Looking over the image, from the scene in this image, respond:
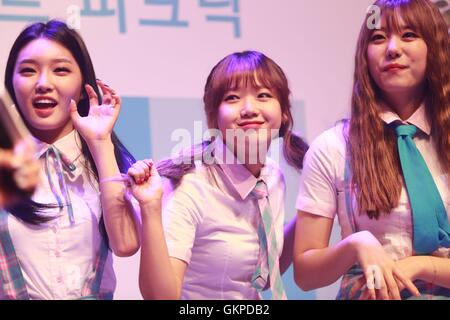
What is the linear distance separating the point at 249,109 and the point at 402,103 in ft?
1.51

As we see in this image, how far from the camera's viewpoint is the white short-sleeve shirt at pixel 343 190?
206 centimetres

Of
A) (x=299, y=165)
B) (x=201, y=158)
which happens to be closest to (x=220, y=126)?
(x=201, y=158)

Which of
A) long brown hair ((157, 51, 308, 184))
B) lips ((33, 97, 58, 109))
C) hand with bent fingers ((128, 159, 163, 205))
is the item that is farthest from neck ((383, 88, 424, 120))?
lips ((33, 97, 58, 109))

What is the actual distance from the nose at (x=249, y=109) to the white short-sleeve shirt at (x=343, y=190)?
20 cm

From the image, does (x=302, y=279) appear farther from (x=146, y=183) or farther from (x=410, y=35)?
(x=410, y=35)

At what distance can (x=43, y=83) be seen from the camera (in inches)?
80.4

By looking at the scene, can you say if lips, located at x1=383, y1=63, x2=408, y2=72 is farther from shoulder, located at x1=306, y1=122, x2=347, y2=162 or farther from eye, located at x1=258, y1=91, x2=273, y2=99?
eye, located at x1=258, y1=91, x2=273, y2=99

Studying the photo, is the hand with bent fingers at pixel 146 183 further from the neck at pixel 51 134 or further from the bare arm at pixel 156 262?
the neck at pixel 51 134

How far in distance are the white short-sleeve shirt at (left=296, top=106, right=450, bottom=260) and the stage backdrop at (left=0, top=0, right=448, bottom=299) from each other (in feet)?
0.39

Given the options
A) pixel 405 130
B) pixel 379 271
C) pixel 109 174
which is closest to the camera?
pixel 379 271

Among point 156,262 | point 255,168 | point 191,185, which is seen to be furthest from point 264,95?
point 156,262

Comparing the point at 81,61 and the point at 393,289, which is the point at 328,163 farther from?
the point at 81,61

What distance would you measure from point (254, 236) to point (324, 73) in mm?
579

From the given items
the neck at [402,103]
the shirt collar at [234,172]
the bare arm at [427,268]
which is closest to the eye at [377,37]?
the neck at [402,103]
